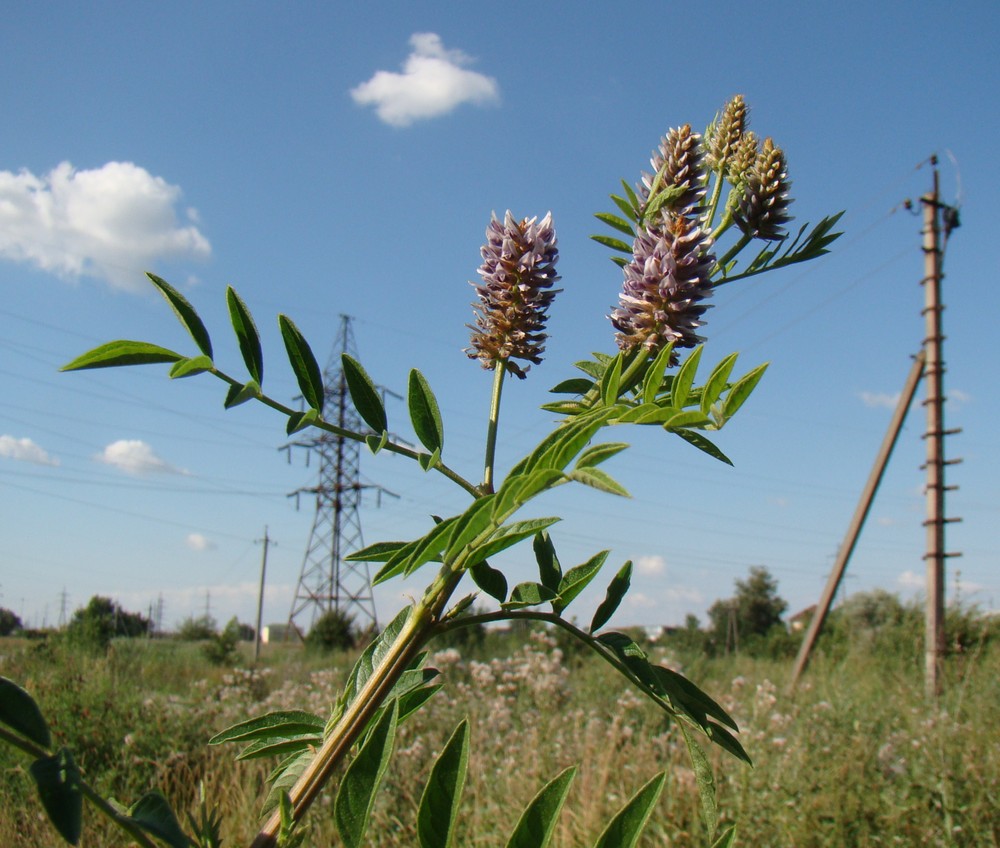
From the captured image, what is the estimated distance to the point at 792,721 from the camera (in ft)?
18.0

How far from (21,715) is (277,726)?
1.06ft

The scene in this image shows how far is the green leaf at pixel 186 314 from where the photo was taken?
30.9 inches

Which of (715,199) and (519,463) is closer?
(519,463)

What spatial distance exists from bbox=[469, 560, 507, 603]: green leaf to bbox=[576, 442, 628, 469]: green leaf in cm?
17

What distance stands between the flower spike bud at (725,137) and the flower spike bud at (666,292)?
0.20 m

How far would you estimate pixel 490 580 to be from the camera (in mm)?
832

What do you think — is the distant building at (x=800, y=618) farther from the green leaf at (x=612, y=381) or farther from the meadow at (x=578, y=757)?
the green leaf at (x=612, y=381)

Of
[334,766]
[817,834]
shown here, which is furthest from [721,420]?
[817,834]

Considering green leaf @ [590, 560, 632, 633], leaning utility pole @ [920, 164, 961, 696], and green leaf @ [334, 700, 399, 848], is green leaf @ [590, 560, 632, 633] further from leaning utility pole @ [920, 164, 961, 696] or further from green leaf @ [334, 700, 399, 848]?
leaning utility pole @ [920, 164, 961, 696]

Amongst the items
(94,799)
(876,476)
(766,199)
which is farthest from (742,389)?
(876,476)

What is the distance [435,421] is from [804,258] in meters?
0.49

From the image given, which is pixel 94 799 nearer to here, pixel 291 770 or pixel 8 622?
pixel 291 770

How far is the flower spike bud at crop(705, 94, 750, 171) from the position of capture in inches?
40.1

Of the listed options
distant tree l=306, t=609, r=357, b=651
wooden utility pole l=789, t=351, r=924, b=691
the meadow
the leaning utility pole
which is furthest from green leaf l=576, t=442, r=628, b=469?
distant tree l=306, t=609, r=357, b=651
